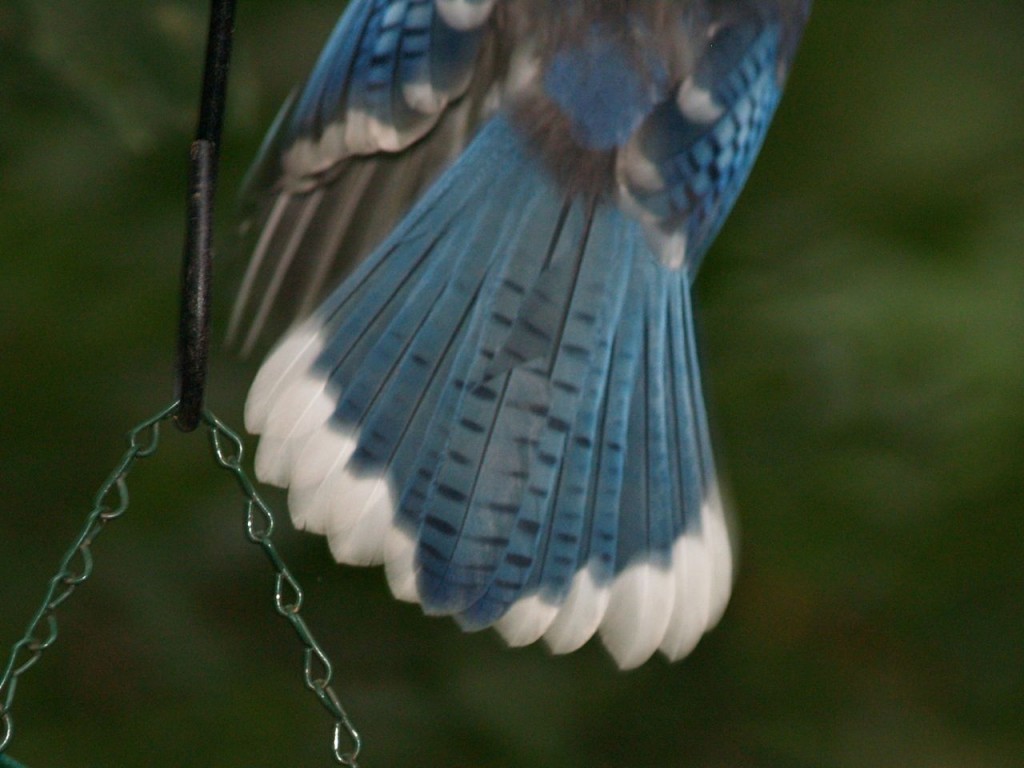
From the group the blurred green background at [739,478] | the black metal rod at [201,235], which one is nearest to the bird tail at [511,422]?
the black metal rod at [201,235]

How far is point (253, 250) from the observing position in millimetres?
1634

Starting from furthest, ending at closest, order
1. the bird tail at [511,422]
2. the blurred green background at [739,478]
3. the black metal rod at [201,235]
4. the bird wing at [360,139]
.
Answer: the blurred green background at [739,478], the bird wing at [360,139], the bird tail at [511,422], the black metal rod at [201,235]

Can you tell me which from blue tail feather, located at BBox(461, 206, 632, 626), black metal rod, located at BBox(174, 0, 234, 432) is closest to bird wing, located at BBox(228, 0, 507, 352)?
blue tail feather, located at BBox(461, 206, 632, 626)

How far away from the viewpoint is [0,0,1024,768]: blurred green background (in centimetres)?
213

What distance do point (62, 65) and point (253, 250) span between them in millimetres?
346

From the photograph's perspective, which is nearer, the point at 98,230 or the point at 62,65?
the point at 62,65

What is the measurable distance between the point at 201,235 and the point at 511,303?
1.26 ft

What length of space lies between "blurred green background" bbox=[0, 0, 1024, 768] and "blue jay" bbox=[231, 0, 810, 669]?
1.70 ft

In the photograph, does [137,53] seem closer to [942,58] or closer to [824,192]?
[824,192]

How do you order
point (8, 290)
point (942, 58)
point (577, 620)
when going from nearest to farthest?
point (577, 620) < point (8, 290) < point (942, 58)

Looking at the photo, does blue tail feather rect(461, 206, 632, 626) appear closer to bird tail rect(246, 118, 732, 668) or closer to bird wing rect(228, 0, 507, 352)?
bird tail rect(246, 118, 732, 668)

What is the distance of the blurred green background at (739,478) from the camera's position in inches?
83.7

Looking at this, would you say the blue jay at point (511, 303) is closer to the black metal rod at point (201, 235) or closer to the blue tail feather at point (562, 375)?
the blue tail feather at point (562, 375)

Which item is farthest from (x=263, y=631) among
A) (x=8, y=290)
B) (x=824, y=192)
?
(x=824, y=192)
